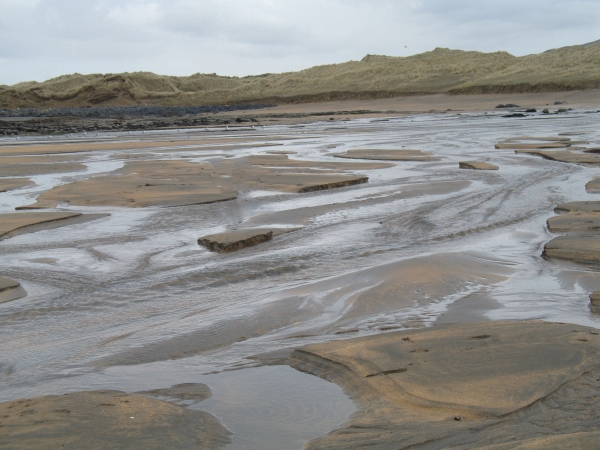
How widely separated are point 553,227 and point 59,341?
4.44m

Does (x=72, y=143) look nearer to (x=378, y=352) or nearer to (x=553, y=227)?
(x=553, y=227)

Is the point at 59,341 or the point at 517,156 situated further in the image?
the point at 517,156

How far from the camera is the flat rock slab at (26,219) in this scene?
6427mm

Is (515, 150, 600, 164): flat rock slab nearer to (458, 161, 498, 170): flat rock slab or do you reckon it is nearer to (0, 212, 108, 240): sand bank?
(458, 161, 498, 170): flat rock slab

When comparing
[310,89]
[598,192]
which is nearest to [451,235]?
[598,192]

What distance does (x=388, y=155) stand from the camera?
12.8 metres

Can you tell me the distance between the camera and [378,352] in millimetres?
3115

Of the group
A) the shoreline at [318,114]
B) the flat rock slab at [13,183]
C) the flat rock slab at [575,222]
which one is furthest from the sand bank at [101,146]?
the flat rock slab at [575,222]

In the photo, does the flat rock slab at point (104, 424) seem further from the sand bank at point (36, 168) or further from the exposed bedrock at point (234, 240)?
the sand bank at point (36, 168)

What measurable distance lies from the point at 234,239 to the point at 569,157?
7.65 m

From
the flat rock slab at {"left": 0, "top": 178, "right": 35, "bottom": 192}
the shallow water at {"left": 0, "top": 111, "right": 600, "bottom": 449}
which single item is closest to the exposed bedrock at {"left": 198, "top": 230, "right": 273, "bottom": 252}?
the shallow water at {"left": 0, "top": 111, "right": 600, "bottom": 449}

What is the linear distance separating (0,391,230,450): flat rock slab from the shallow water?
0.15m

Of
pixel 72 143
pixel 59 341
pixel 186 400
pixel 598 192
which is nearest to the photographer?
pixel 186 400

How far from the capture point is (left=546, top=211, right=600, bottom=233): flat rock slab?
568 cm
